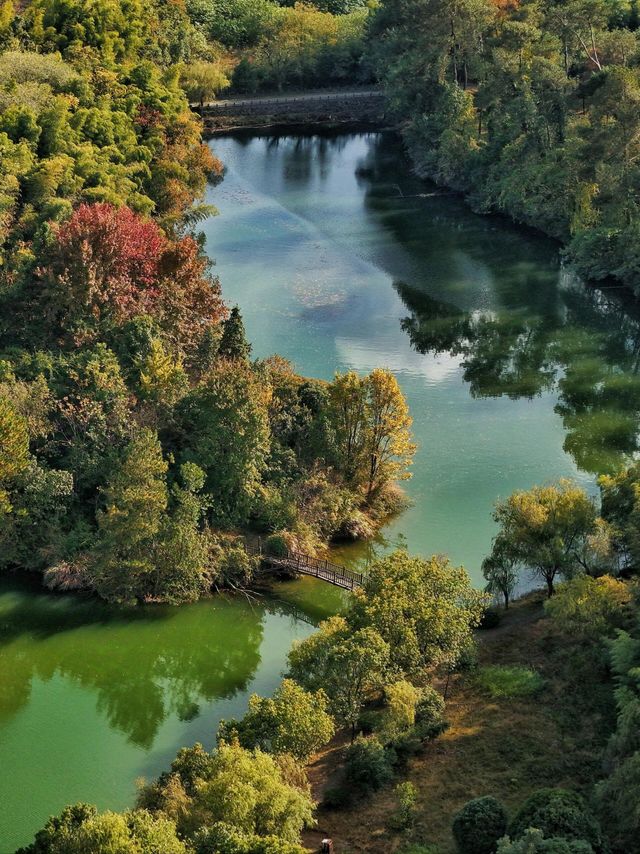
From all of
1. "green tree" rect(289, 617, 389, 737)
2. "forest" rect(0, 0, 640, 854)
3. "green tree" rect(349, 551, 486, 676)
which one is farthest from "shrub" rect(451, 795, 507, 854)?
"green tree" rect(349, 551, 486, 676)

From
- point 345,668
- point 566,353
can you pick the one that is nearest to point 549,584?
point 345,668

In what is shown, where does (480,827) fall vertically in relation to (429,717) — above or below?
above

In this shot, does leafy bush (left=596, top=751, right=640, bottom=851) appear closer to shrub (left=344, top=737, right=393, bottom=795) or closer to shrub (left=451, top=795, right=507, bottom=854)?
→ shrub (left=451, top=795, right=507, bottom=854)

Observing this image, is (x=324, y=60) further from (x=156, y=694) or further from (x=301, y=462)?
(x=156, y=694)

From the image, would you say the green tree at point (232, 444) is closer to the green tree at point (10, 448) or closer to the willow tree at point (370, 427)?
the willow tree at point (370, 427)

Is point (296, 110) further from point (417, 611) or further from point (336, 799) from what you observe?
point (336, 799)

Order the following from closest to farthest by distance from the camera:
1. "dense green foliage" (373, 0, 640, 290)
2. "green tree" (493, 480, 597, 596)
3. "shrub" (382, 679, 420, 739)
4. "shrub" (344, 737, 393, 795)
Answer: "shrub" (344, 737, 393, 795) < "shrub" (382, 679, 420, 739) < "green tree" (493, 480, 597, 596) < "dense green foliage" (373, 0, 640, 290)

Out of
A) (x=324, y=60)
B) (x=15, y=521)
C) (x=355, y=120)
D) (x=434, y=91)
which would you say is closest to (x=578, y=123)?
(x=434, y=91)
